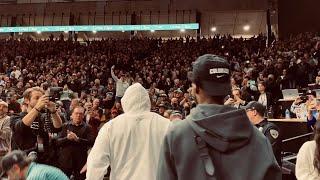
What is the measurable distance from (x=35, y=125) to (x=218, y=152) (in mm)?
3488

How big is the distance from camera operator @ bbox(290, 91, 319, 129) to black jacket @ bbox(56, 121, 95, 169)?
12.2 ft

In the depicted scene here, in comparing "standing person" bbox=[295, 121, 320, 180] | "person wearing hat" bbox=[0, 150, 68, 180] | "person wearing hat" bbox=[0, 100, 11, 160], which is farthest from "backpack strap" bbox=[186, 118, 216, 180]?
"person wearing hat" bbox=[0, 100, 11, 160]

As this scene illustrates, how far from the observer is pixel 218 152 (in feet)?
6.55

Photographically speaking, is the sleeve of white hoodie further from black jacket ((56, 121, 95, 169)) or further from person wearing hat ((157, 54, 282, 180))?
black jacket ((56, 121, 95, 169))

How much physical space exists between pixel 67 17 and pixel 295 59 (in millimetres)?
21403

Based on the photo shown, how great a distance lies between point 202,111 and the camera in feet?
6.76

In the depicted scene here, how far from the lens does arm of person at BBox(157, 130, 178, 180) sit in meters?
2.00

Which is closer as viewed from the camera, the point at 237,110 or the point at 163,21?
the point at 237,110

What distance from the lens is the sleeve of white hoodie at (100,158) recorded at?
348 centimetres

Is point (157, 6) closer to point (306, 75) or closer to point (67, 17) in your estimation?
point (67, 17)

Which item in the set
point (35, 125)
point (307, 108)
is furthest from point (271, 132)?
point (307, 108)

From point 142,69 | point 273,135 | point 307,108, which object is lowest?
point 273,135

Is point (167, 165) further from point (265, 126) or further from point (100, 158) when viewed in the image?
point (265, 126)

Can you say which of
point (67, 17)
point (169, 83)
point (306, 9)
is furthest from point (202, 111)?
point (67, 17)
